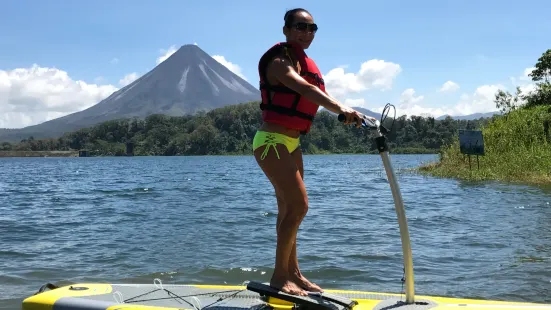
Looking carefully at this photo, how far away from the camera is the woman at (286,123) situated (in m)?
4.31

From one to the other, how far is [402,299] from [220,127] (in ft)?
544

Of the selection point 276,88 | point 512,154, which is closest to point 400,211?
point 276,88

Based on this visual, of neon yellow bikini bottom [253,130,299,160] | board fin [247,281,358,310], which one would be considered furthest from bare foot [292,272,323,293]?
neon yellow bikini bottom [253,130,299,160]

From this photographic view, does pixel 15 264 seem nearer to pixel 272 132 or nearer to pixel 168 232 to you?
pixel 168 232

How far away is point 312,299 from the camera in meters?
4.40

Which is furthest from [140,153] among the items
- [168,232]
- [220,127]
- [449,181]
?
[168,232]

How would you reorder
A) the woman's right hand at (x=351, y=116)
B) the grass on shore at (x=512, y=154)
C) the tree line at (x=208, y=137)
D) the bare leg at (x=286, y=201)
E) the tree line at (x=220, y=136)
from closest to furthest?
the woman's right hand at (x=351, y=116), the bare leg at (x=286, y=201), the grass on shore at (x=512, y=154), the tree line at (x=220, y=136), the tree line at (x=208, y=137)

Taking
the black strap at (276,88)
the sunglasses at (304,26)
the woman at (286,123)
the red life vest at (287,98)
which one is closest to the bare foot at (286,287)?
the woman at (286,123)

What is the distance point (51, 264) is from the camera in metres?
9.02

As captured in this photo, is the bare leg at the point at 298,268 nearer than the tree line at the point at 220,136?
Yes

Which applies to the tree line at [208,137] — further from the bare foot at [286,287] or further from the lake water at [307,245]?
the bare foot at [286,287]

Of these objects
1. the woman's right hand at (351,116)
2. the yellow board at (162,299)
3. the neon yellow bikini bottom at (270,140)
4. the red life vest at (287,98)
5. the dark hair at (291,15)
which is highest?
the dark hair at (291,15)

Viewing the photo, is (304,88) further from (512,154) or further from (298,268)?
(512,154)

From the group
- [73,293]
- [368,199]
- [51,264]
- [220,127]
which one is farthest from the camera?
[220,127]
